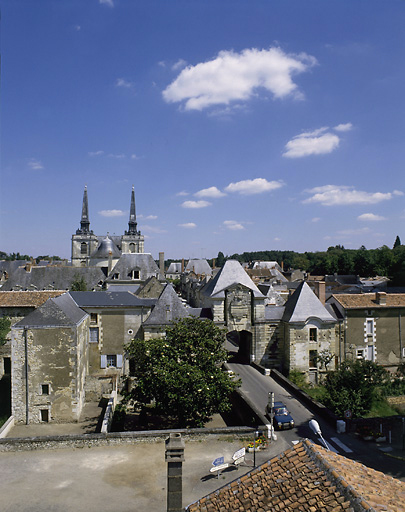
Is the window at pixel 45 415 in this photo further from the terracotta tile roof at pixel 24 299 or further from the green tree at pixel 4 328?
the terracotta tile roof at pixel 24 299

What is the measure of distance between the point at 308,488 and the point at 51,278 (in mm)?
53178

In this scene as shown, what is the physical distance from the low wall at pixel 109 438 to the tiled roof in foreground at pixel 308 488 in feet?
31.6

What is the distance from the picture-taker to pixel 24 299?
33781mm

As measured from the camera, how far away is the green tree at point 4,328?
1207 inches

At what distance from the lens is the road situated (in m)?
17.0

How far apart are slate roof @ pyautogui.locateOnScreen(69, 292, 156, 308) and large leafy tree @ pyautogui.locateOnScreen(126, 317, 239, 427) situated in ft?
24.1

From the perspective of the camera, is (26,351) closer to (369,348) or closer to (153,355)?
(153,355)

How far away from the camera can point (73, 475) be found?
51.6 ft

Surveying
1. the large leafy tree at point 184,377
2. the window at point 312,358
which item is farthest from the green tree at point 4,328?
the window at point 312,358

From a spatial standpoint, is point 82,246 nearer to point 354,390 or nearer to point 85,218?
point 85,218

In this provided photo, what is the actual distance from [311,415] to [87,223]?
81.2 meters

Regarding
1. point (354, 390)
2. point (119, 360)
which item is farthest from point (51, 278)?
point (354, 390)

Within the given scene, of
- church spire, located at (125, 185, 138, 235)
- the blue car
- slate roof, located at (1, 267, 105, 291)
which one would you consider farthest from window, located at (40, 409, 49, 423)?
church spire, located at (125, 185, 138, 235)

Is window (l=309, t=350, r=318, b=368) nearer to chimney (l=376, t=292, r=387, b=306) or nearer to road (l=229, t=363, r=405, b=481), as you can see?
road (l=229, t=363, r=405, b=481)
